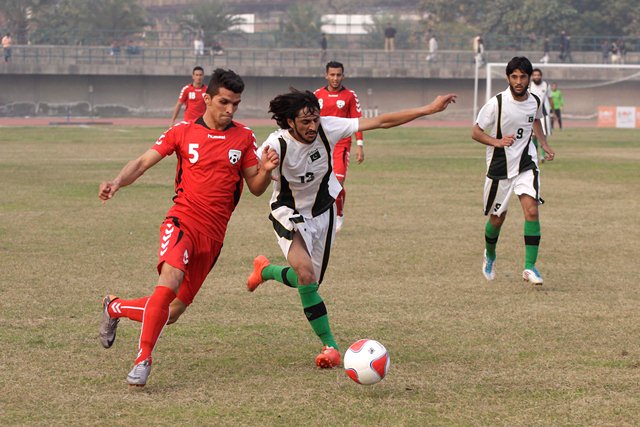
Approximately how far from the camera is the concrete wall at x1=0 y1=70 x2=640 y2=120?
62.8m

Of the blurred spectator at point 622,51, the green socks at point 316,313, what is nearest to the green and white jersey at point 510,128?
the green socks at point 316,313

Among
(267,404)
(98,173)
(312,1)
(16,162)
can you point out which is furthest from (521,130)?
(312,1)

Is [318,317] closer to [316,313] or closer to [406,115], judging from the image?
[316,313]

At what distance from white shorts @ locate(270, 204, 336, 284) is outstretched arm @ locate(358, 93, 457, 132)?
2.40ft

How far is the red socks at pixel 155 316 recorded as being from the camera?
6715 millimetres

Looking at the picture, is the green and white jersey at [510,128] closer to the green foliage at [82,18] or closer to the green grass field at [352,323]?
the green grass field at [352,323]

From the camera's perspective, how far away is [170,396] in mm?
6516

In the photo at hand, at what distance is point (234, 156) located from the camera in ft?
23.7

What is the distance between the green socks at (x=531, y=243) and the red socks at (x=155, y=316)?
15.8ft

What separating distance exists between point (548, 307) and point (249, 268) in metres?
3.48

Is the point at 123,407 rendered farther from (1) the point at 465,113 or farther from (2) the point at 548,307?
(1) the point at 465,113

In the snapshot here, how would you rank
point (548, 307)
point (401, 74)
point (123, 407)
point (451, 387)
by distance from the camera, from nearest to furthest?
point (123, 407)
point (451, 387)
point (548, 307)
point (401, 74)

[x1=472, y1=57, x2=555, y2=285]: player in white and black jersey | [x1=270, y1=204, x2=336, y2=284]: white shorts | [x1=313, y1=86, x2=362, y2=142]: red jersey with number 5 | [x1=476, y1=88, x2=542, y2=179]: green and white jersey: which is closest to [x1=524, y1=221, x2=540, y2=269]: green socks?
[x1=472, y1=57, x2=555, y2=285]: player in white and black jersey

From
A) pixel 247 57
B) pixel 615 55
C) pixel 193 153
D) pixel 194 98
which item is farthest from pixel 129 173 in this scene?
pixel 615 55
